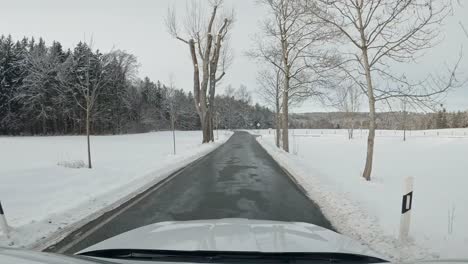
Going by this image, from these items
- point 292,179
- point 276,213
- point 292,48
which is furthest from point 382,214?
point 292,48

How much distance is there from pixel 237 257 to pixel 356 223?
4488 millimetres

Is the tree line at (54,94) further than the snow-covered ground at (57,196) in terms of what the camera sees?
Yes

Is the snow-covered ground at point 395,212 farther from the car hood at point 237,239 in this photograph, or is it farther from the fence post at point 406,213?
the car hood at point 237,239

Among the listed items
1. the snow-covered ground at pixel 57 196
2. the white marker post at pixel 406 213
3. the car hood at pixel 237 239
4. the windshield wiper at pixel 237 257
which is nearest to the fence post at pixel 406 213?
the white marker post at pixel 406 213

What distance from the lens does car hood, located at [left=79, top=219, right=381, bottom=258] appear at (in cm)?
335

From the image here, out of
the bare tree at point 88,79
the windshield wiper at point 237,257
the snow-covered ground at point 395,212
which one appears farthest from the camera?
the bare tree at point 88,79

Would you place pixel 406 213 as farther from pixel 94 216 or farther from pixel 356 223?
pixel 94 216

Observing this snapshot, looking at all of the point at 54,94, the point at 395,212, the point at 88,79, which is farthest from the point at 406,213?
the point at 54,94

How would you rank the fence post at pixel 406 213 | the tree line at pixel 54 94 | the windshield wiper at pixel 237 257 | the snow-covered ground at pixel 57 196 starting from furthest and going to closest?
the tree line at pixel 54 94 < the snow-covered ground at pixel 57 196 < the fence post at pixel 406 213 < the windshield wiper at pixel 237 257

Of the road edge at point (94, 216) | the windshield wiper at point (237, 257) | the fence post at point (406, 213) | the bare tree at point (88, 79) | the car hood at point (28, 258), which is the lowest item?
the road edge at point (94, 216)

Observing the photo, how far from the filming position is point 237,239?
141 inches

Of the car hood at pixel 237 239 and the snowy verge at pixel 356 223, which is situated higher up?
the car hood at pixel 237 239

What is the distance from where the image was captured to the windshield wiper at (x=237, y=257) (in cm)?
317

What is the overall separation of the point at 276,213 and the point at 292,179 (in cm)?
590
